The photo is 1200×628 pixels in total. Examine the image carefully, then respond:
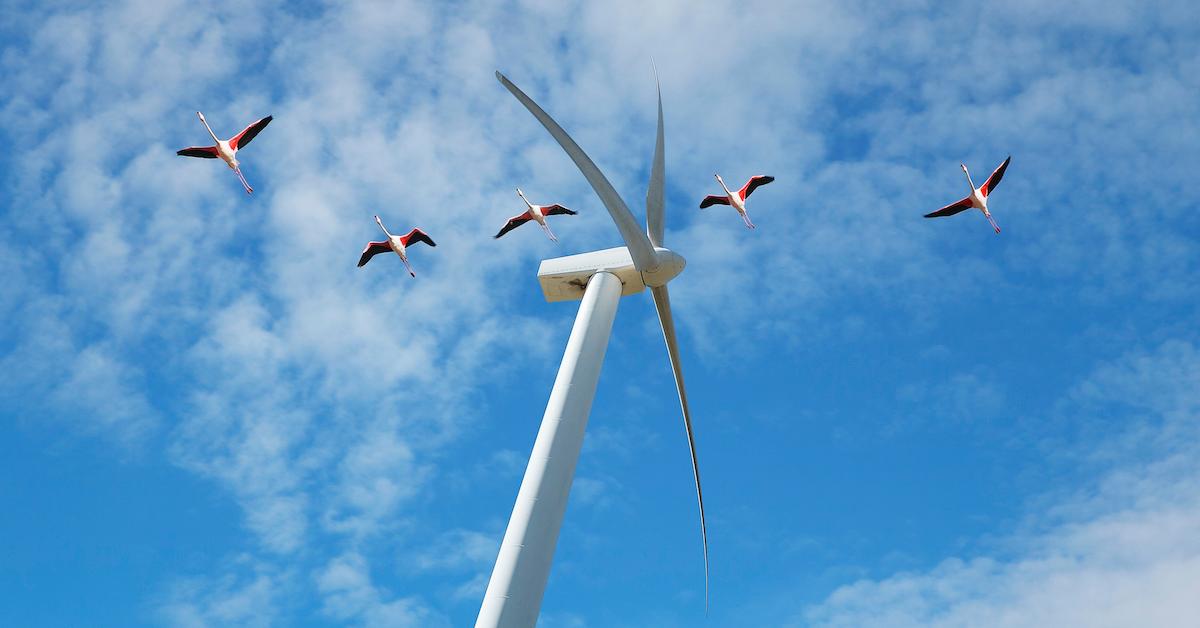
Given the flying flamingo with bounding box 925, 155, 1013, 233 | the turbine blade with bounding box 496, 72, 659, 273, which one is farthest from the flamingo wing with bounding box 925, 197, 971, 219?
the turbine blade with bounding box 496, 72, 659, 273

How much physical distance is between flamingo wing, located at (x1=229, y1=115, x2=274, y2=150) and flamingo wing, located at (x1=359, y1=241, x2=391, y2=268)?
23.5ft

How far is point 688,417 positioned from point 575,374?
6.43 m

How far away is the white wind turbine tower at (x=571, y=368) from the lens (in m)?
22.3

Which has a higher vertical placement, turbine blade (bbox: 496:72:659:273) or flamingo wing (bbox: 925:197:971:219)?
flamingo wing (bbox: 925:197:971:219)

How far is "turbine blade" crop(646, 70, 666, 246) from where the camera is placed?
3322cm

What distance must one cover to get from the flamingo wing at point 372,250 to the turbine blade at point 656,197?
18.7 meters

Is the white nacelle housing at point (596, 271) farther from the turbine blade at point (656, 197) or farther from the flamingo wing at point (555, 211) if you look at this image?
the flamingo wing at point (555, 211)

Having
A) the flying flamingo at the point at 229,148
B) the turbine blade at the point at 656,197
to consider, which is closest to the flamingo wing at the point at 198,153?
the flying flamingo at the point at 229,148

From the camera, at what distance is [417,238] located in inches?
1980

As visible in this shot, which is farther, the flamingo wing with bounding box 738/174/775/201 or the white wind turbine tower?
the flamingo wing with bounding box 738/174/775/201

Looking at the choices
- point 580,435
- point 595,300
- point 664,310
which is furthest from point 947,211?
point 580,435

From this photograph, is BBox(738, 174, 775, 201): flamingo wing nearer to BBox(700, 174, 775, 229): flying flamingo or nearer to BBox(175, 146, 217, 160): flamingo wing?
BBox(700, 174, 775, 229): flying flamingo

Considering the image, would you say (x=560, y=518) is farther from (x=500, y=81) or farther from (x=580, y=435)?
(x=500, y=81)

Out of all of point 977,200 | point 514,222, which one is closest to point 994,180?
point 977,200
